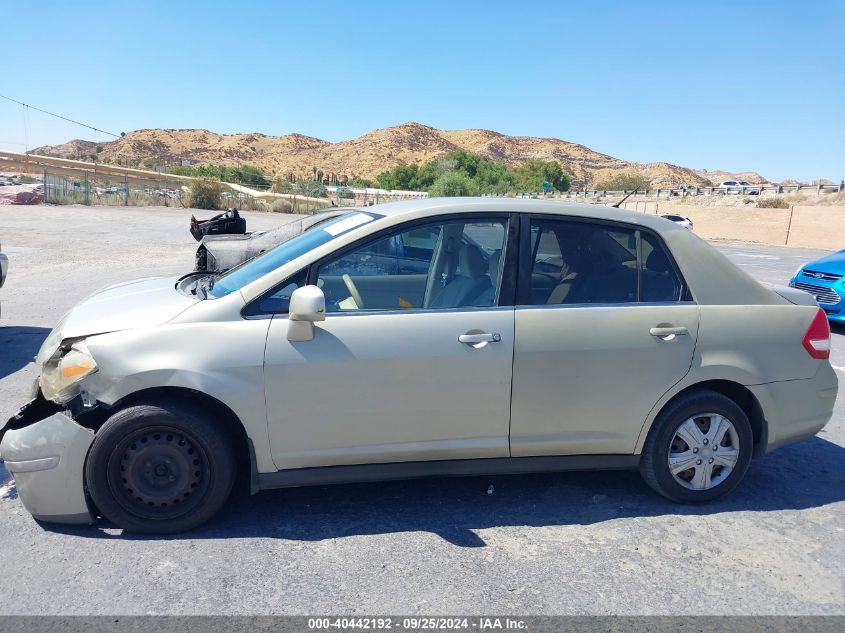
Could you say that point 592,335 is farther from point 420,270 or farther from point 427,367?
point 420,270

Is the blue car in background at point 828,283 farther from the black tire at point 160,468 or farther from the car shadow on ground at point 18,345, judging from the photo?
the car shadow on ground at point 18,345

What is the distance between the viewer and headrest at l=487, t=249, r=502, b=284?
3.92 meters

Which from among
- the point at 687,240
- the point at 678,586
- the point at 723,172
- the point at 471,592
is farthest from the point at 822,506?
the point at 723,172

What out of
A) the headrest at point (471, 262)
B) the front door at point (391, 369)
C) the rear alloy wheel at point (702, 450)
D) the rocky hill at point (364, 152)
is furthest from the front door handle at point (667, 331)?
the rocky hill at point (364, 152)

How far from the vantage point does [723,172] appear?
6417 inches

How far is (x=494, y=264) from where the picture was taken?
3.95m

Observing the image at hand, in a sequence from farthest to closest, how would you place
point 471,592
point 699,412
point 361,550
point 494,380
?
point 699,412
point 494,380
point 361,550
point 471,592

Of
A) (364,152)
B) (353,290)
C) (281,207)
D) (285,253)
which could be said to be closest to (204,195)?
(281,207)

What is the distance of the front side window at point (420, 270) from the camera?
12.4ft

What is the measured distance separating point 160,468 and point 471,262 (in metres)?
2.02

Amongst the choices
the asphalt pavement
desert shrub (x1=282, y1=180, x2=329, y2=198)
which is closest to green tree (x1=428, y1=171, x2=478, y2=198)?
desert shrub (x1=282, y1=180, x2=329, y2=198)

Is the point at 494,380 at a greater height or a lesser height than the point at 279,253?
lesser

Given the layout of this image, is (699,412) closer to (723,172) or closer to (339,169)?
(339,169)

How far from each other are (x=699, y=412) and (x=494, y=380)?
1272mm
